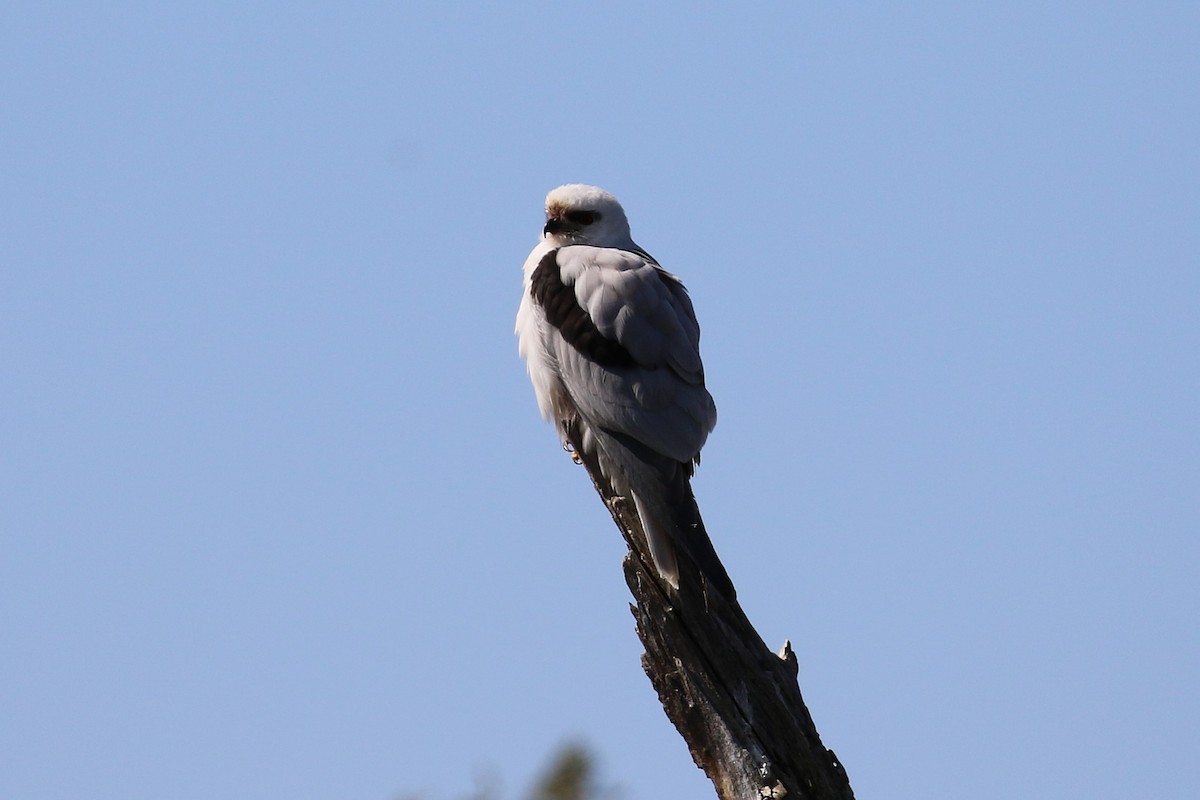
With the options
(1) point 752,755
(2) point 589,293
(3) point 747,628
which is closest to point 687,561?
(3) point 747,628

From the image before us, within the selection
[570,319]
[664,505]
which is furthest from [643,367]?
[664,505]

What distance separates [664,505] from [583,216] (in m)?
2.38

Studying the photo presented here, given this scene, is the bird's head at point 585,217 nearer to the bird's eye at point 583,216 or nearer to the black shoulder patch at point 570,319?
the bird's eye at point 583,216

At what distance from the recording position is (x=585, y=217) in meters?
8.60

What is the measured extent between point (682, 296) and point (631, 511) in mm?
1268

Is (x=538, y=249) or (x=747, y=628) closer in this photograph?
(x=747, y=628)

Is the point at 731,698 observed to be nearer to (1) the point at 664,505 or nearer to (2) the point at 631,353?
(1) the point at 664,505

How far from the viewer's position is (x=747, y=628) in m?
5.96

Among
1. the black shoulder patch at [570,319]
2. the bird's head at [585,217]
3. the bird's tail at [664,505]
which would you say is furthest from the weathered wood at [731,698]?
the bird's head at [585,217]

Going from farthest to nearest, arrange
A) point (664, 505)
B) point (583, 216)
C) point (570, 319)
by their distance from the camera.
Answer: point (583, 216), point (570, 319), point (664, 505)

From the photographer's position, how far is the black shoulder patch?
742cm

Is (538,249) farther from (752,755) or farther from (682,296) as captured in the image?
(752,755)

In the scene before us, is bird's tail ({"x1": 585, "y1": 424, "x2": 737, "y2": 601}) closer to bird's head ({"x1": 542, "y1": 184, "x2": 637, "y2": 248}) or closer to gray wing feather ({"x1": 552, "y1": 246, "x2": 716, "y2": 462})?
gray wing feather ({"x1": 552, "y1": 246, "x2": 716, "y2": 462})

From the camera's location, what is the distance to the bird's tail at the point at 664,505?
625 centimetres
